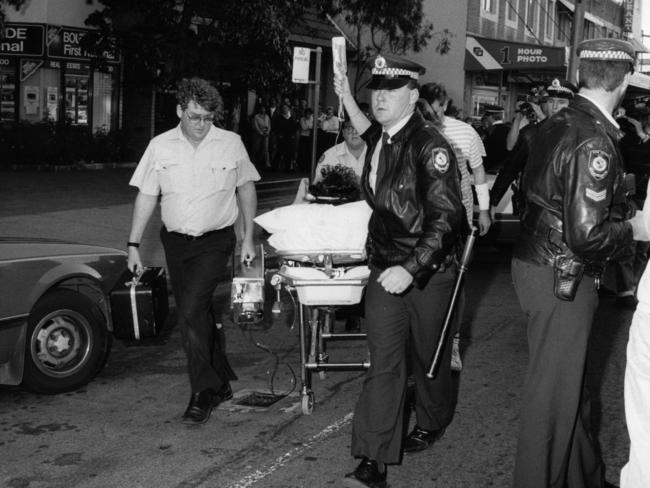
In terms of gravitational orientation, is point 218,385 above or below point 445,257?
below

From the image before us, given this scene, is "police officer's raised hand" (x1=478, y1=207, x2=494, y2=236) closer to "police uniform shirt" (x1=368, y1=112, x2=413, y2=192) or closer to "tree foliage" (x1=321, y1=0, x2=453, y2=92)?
"police uniform shirt" (x1=368, y1=112, x2=413, y2=192)

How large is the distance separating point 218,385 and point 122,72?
1943cm

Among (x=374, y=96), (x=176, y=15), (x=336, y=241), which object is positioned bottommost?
(x=336, y=241)

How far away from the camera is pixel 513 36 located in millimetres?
40438

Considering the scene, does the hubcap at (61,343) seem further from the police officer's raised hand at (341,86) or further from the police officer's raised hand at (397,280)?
the police officer's raised hand at (397,280)

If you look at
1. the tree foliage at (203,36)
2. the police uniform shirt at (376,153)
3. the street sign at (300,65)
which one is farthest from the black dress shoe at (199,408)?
the tree foliage at (203,36)

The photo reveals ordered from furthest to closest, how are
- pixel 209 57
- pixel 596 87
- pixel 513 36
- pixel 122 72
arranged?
pixel 513 36
pixel 122 72
pixel 209 57
pixel 596 87

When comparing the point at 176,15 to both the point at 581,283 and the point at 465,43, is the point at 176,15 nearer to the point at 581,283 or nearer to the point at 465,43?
the point at 465,43

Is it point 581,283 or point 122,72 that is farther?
point 122,72

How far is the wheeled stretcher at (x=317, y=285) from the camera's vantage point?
553cm

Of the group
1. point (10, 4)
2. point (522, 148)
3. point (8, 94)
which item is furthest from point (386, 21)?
point (522, 148)

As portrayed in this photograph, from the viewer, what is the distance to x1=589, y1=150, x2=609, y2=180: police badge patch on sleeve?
3.85 metres

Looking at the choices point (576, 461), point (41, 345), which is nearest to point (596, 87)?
point (576, 461)

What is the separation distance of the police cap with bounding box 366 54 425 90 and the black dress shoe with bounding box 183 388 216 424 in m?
2.10
